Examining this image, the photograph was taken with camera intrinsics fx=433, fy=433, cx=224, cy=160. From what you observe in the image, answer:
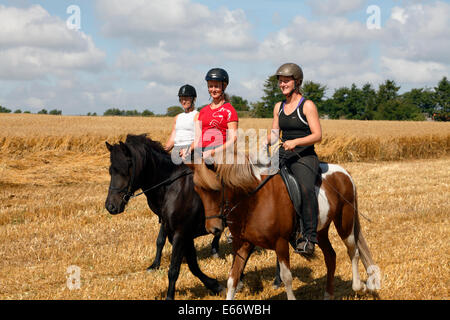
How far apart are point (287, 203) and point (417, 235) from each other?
495 centimetres

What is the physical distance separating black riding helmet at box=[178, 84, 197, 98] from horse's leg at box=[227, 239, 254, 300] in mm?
3084

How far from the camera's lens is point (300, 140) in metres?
4.85

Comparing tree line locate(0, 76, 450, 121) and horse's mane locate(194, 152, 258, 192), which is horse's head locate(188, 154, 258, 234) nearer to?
horse's mane locate(194, 152, 258, 192)

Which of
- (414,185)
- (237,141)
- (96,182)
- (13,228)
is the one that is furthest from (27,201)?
(414,185)

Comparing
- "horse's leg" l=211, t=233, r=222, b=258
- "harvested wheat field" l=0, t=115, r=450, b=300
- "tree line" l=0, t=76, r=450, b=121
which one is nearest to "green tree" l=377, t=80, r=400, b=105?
"tree line" l=0, t=76, r=450, b=121

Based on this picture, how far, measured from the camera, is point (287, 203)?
4816 mm

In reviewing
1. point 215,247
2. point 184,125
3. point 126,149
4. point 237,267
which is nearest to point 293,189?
point 237,267

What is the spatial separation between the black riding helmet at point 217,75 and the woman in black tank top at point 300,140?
2.61ft

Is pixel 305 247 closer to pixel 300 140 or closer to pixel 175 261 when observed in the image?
pixel 300 140

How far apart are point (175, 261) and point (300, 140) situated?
2231 mm

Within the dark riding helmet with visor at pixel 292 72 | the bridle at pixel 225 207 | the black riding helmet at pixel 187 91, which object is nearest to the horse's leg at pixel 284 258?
the bridle at pixel 225 207

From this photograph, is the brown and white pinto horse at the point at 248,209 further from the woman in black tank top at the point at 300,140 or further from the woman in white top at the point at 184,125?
the woman in white top at the point at 184,125

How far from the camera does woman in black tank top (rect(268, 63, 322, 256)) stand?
4.89m
